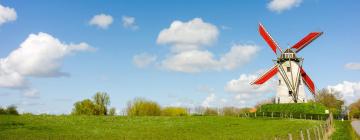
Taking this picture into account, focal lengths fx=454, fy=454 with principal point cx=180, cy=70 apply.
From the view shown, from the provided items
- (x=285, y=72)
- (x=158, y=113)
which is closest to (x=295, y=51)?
(x=285, y=72)

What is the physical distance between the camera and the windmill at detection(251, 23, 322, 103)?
7881cm

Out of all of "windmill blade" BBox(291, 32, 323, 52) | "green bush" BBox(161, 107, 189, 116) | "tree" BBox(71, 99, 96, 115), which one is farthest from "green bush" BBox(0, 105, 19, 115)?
"windmill blade" BBox(291, 32, 323, 52)

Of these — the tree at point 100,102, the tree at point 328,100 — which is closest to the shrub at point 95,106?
the tree at point 100,102

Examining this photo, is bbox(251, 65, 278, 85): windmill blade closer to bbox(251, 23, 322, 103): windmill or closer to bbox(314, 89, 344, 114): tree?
bbox(251, 23, 322, 103): windmill

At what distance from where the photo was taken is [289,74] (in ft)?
258

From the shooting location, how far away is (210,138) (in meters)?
35.2

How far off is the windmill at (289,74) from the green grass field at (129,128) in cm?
2285

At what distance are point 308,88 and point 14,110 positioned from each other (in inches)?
1980

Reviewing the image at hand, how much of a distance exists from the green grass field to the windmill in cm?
2285

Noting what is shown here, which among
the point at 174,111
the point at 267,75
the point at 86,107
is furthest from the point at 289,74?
the point at 86,107

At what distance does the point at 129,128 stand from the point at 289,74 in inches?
1583

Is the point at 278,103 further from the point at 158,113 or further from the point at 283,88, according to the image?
the point at 158,113

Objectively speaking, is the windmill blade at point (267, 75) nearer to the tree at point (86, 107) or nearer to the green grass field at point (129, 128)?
the green grass field at point (129, 128)

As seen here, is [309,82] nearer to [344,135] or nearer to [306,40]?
[306,40]
